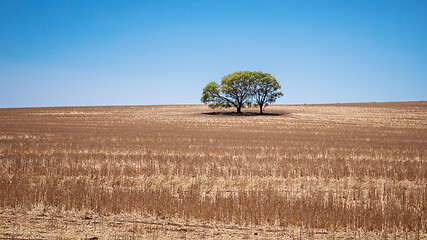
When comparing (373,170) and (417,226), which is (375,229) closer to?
(417,226)

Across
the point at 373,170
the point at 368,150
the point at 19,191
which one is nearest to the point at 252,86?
the point at 368,150

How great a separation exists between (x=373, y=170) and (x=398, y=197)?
354 cm

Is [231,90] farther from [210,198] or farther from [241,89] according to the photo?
[210,198]

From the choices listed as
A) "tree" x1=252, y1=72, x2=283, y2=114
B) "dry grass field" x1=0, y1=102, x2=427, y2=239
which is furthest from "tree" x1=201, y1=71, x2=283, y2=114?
"dry grass field" x1=0, y1=102, x2=427, y2=239

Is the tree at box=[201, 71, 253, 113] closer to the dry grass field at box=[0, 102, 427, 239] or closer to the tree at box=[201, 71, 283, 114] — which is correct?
the tree at box=[201, 71, 283, 114]

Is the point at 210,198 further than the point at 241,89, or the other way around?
the point at 241,89

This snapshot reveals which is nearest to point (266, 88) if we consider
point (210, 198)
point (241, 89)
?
point (241, 89)

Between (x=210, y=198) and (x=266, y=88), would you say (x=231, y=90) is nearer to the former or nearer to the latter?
(x=266, y=88)

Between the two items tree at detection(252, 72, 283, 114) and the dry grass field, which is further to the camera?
tree at detection(252, 72, 283, 114)

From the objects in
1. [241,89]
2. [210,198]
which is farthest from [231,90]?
[210,198]

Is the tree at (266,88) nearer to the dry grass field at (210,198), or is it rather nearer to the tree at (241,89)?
the tree at (241,89)

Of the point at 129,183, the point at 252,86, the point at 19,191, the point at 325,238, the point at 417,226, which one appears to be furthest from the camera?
the point at 252,86

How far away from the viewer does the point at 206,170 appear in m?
11.0

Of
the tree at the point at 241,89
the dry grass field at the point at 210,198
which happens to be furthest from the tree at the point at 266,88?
the dry grass field at the point at 210,198
